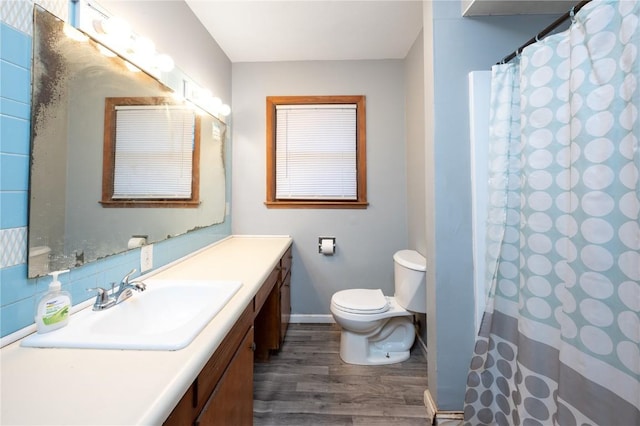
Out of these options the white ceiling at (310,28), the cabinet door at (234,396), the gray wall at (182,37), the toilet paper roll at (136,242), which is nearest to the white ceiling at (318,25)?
the white ceiling at (310,28)

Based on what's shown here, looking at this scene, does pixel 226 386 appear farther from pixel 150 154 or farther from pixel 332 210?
pixel 332 210

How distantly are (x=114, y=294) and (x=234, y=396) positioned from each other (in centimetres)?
59

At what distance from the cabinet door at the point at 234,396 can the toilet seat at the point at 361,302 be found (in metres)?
0.84

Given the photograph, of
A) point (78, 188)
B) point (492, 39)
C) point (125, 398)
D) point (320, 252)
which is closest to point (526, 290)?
point (492, 39)

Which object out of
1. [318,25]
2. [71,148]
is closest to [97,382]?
[71,148]

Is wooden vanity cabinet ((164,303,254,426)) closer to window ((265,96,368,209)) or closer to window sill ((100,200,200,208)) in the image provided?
window sill ((100,200,200,208))

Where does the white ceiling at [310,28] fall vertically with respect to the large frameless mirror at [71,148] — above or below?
above

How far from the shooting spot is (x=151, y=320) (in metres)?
1.02

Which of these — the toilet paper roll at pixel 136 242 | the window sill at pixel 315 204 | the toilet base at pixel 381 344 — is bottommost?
the toilet base at pixel 381 344

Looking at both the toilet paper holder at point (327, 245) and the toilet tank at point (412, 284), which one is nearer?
the toilet tank at point (412, 284)

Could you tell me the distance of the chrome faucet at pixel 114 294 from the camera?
36.1 inches

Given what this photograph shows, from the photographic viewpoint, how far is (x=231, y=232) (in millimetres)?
2436

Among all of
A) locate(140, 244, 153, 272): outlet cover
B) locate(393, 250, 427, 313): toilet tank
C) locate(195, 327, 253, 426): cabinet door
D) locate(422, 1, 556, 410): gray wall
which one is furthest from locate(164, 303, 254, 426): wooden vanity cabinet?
locate(393, 250, 427, 313): toilet tank

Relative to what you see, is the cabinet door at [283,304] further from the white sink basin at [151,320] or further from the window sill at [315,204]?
the white sink basin at [151,320]
